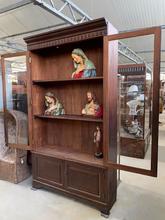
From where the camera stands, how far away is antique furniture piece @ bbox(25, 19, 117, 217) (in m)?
2.22

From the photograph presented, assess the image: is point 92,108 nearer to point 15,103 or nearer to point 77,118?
point 77,118

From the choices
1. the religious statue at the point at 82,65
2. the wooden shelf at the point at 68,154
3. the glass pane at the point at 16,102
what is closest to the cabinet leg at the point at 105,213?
the wooden shelf at the point at 68,154

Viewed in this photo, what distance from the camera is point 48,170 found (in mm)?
2709

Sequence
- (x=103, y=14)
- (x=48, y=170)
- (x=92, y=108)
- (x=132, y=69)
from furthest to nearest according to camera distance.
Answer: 1. (x=132, y=69)
2. (x=103, y=14)
3. (x=48, y=170)
4. (x=92, y=108)

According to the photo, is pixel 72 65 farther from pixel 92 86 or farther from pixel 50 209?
pixel 50 209

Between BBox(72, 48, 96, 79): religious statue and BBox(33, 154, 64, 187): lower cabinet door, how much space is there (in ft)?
4.12

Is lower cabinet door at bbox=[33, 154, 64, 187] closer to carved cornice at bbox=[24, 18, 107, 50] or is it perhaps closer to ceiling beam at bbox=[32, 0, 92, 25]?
carved cornice at bbox=[24, 18, 107, 50]

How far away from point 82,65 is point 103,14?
196cm

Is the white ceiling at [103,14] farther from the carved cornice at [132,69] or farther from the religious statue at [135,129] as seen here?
the religious statue at [135,129]

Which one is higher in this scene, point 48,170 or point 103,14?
point 103,14

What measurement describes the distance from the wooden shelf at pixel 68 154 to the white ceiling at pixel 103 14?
2672mm

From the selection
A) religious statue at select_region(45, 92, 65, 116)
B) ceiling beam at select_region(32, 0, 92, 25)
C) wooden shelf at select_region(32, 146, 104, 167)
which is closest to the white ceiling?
ceiling beam at select_region(32, 0, 92, 25)

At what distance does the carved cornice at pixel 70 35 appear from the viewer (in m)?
2.06

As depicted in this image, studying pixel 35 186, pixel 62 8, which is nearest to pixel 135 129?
pixel 35 186
